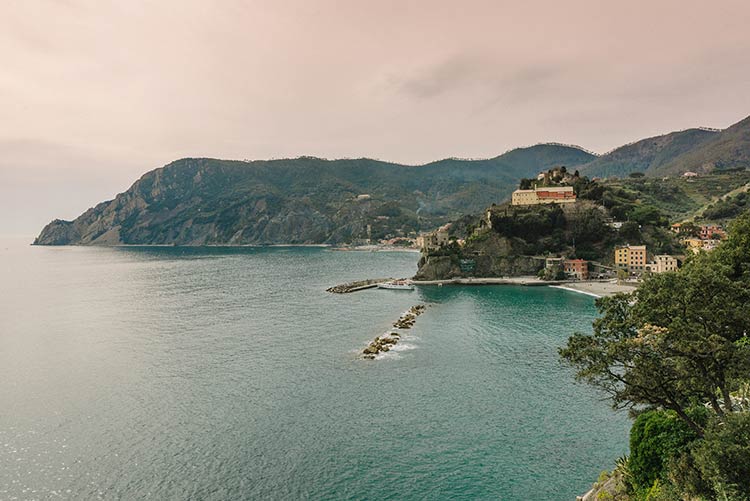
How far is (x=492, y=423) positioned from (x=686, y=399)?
1689 centimetres

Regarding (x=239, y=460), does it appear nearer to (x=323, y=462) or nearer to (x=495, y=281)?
(x=323, y=462)

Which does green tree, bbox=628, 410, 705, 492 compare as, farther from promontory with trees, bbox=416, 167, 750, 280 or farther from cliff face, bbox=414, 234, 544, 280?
cliff face, bbox=414, 234, 544, 280

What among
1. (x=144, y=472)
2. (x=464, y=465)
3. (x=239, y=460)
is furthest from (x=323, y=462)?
(x=144, y=472)

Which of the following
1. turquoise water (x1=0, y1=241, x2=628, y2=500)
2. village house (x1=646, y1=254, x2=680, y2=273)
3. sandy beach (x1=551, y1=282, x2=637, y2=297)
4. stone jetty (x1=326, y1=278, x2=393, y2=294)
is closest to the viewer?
turquoise water (x1=0, y1=241, x2=628, y2=500)

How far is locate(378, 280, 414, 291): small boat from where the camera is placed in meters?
117

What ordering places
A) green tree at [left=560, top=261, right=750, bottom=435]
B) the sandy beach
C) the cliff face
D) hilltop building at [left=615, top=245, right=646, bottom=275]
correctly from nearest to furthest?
green tree at [left=560, top=261, right=750, bottom=435]
the sandy beach
hilltop building at [left=615, top=245, right=646, bottom=275]
the cliff face

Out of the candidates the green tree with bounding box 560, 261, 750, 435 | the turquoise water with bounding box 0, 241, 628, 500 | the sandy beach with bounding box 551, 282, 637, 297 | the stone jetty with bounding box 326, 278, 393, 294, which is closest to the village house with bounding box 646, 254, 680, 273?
the sandy beach with bounding box 551, 282, 637, 297

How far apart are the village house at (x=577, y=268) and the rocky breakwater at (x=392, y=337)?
55256 millimetres

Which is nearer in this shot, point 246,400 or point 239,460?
point 239,460

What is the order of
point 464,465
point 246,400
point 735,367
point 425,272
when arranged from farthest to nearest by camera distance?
1. point 425,272
2. point 246,400
3. point 464,465
4. point 735,367

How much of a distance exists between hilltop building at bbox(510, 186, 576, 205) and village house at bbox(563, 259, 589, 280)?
2822 centimetres

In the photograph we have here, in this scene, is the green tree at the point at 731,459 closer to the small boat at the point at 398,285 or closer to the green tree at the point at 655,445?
the green tree at the point at 655,445

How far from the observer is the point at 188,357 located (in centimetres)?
5647

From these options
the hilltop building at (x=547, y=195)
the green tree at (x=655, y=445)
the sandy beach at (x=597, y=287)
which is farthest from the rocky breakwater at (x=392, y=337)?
the hilltop building at (x=547, y=195)
